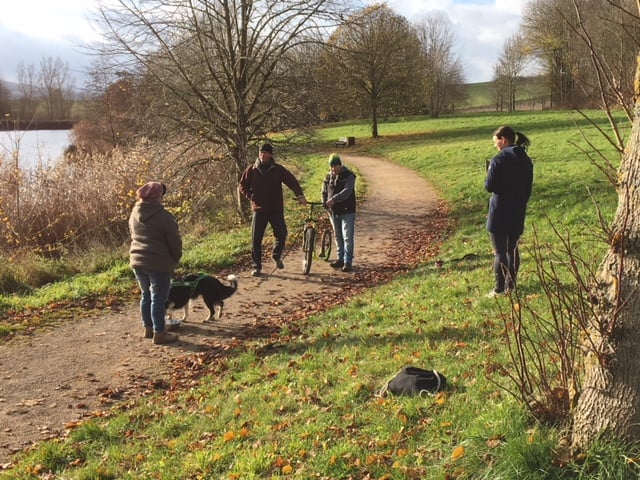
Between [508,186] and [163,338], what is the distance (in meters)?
4.92

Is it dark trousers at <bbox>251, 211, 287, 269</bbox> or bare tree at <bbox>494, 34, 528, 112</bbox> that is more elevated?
bare tree at <bbox>494, 34, 528, 112</bbox>

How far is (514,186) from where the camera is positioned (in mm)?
6684

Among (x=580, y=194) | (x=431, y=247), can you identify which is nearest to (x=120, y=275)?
(x=431, y=247)

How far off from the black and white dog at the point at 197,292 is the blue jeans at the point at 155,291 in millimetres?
270

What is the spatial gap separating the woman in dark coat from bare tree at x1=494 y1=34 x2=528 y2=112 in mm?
57761

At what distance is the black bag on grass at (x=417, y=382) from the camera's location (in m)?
4.75

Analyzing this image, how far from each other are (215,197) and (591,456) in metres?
16.8

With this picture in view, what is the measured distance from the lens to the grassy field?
353cm

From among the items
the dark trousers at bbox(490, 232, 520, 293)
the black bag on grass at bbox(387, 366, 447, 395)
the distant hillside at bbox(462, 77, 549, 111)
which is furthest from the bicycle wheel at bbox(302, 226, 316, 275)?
the distant hillside at bbox(462, 77, 549, 111)

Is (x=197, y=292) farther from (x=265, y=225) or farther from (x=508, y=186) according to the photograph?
(x=508, y=186)

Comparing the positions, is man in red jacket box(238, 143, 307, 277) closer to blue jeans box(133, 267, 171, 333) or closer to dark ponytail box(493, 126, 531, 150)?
blue jeans box(133, 267, 171, 333)

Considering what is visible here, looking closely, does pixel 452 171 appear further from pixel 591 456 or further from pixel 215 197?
pixel 591 456

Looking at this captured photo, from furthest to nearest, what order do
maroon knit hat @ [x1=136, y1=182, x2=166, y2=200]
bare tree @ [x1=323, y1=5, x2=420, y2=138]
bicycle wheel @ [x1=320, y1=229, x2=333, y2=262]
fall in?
1. bare tree @ [x1=323, y1=5, x2=420, y2=138]
2. bicycle wheel @ [x1=320, y1=229, x2=333, y2=262]
3. maroon knit hat @ [x1=136, y1=182, x2=166, y2=200]

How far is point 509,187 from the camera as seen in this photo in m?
6.68
